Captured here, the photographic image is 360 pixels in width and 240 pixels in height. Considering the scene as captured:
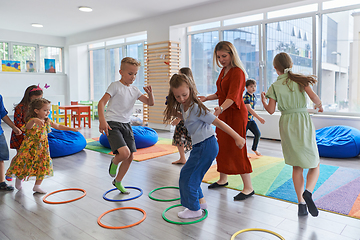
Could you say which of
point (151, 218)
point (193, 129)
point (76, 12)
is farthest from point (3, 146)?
point (76, 12)

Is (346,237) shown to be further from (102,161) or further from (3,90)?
(3,90)

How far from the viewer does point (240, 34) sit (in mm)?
6598

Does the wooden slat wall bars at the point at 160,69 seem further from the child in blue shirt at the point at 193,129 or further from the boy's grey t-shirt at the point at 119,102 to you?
the child in blue shirt at the point at 193,129

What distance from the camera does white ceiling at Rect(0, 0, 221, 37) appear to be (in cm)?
618

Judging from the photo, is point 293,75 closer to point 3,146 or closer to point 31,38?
point 3,146

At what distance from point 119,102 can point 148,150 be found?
2347mm

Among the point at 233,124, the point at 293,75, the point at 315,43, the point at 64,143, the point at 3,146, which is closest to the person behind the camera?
the point at 293,75

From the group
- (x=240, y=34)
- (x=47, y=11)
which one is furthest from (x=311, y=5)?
(x=47, y=11)

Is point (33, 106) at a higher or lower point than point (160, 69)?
lower

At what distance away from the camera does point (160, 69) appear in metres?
7.29

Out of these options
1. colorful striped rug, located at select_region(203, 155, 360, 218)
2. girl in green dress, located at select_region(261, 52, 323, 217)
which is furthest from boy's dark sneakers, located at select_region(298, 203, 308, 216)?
colorful striped rug, located at select_region(203, 155, 360, 218)

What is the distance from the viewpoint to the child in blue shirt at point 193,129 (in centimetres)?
205

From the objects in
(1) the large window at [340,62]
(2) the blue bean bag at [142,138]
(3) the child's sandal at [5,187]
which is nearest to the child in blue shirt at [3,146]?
(3) the child's sandal at [5,187]

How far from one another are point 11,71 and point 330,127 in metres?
9.34
